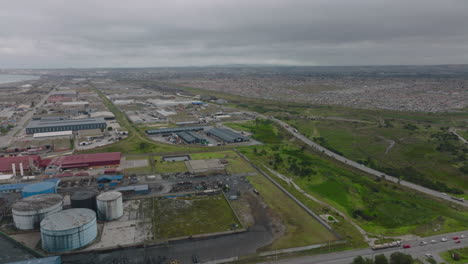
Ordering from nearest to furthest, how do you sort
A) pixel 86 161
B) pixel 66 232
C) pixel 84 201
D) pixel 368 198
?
pixel 66 232 → pixel 84 201 → pixel 368 198 → pixel 86 161

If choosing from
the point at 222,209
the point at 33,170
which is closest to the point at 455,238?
the point at 222,209

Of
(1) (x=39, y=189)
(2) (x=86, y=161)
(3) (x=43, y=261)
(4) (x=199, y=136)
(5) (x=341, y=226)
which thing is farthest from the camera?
(4) (x=199, y=136)

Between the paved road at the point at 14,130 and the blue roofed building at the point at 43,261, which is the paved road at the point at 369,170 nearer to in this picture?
the blue roofed building at the point at 43,261

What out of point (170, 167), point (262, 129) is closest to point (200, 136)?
point (262, 129)

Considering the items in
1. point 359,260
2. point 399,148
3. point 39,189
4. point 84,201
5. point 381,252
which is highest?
point 39,189

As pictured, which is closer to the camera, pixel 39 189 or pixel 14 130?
pixel 39 189

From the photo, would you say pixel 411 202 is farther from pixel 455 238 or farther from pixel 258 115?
pixel 258 115

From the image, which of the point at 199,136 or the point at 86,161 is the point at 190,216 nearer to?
the point at 86,161
